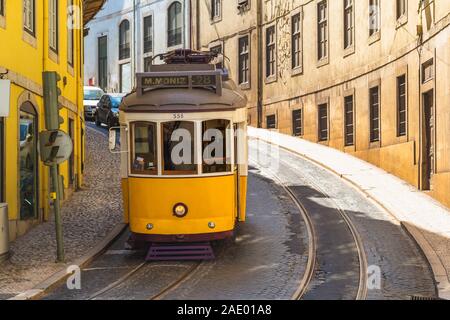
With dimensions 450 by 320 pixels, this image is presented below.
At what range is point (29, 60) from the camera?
593 inches

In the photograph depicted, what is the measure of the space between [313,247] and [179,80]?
3894 mm

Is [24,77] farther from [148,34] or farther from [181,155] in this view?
[148,34]

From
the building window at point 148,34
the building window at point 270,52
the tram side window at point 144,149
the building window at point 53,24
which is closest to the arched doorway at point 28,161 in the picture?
the building window at point 53,24

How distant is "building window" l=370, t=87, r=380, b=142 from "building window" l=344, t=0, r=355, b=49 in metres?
2.57

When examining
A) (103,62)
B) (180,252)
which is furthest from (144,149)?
(103,62)

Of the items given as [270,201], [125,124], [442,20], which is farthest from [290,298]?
[442,20]

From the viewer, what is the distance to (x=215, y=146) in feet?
38.8

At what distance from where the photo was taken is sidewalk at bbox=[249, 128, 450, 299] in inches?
479

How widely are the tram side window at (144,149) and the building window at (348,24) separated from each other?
1381cm

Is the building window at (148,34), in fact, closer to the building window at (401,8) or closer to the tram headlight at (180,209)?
the building window at (401,8)

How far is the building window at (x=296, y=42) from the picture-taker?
2834 centimetres

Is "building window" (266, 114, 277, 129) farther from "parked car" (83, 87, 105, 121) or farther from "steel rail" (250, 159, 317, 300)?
"steel rail" (250, 159, 317, 300)

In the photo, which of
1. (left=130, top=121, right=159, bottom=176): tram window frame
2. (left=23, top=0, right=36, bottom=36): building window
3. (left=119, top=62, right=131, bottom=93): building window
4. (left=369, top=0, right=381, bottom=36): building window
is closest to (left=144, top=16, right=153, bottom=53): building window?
(left=119, top=62, right=131, bottom=93): building window

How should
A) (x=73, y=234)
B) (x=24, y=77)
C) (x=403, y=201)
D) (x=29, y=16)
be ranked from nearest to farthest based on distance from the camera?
1. (x=73, y=234)
2. (x=24, y=77)
3. (x=29, y=16)
4. (x=403, y=201)
